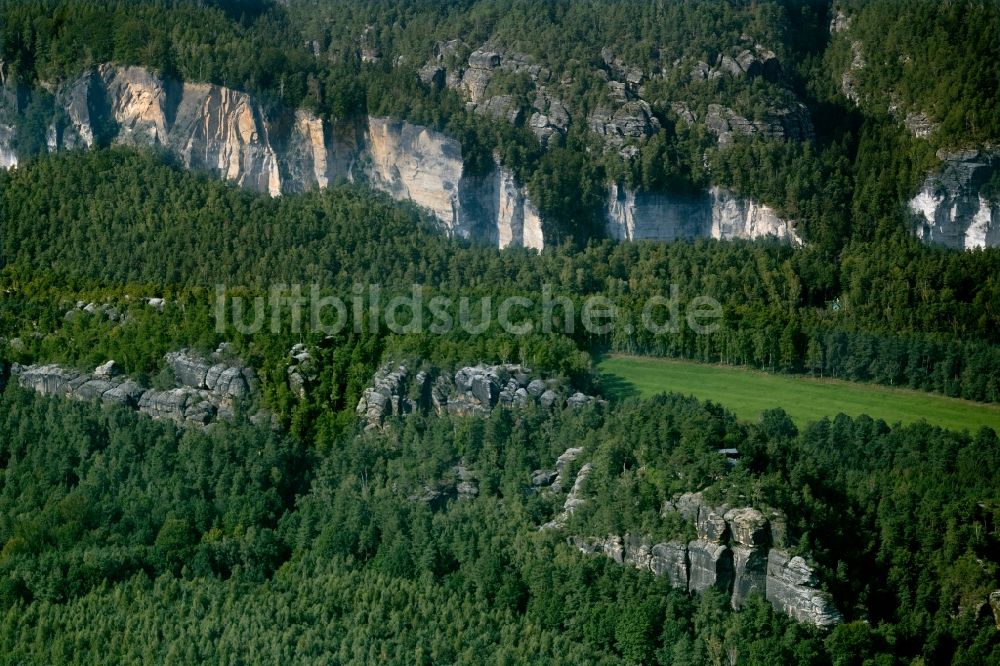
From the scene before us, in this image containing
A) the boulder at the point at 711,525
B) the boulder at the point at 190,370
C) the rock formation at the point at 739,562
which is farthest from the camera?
the boulder at the point at 190,370

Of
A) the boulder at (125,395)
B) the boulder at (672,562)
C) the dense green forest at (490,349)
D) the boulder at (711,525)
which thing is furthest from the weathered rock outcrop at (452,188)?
the boulder at (711,525)

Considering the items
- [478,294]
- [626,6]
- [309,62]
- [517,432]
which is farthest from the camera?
[626,6]

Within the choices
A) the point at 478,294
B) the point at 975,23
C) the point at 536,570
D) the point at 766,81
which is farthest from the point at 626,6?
the point at 536,570

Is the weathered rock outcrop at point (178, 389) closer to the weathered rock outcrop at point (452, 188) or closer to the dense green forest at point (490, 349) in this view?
the dense green forest at point (490, 349)

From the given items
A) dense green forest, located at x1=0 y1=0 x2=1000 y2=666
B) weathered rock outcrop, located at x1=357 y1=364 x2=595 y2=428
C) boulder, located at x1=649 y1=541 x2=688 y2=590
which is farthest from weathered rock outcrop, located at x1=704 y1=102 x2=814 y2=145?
boulder, located at x1=649 y1=541 x2=688 y2=590

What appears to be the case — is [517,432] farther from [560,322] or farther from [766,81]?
[766,81]

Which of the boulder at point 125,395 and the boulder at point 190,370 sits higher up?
the boulder at point 190,370
